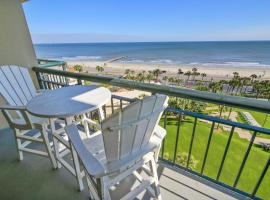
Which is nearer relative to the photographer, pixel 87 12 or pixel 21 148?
pixel 21 148

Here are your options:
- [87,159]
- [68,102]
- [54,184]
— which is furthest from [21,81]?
[87,159]

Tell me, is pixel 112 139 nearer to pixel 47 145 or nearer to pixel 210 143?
pixel 47 145

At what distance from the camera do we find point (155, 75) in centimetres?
2002

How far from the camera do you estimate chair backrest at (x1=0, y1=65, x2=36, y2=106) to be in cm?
184

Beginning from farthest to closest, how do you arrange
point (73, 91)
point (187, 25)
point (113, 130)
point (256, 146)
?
point (187, 25) < point (256, 146) < point (73, 91) < point (113, 130)

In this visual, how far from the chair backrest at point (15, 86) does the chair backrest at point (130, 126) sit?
5.21 feet

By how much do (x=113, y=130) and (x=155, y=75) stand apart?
19.7 metres

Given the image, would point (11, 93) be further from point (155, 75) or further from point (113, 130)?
point (155, 75)

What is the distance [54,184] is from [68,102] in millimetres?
858

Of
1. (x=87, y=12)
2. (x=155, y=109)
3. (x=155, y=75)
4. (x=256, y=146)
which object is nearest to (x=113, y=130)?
(x=155, y=109)

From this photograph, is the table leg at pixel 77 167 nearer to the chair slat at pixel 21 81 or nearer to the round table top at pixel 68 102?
the round table top at pixel 68 102

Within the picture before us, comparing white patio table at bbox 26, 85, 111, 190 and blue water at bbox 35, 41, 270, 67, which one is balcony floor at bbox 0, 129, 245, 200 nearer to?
white patio table at bbox 26, 85, 111, 190

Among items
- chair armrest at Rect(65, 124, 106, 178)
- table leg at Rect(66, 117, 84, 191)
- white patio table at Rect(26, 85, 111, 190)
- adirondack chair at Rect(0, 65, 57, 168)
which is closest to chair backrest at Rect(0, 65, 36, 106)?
adirondack chair at Rect(0, 65, 57, 168)

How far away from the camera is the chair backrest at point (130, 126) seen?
31.8 inches
